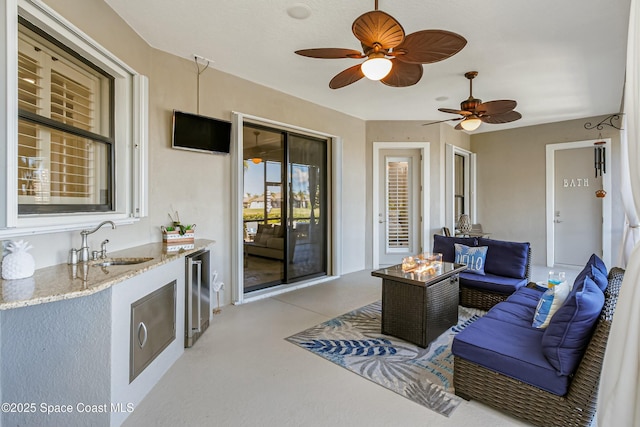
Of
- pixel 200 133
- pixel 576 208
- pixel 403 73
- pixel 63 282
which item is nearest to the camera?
pixel 63 282

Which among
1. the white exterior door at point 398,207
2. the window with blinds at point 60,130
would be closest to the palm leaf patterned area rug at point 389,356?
the window with blinds at point 60,130

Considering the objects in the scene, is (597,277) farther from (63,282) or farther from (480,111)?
(63,282)

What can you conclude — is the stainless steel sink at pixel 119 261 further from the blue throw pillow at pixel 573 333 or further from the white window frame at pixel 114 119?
the blue throw pillow at pixel 573 333

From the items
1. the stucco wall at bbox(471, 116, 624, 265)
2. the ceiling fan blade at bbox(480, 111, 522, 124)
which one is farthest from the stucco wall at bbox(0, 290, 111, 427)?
the stucco wall at bbox(471, 116, 624, 265)

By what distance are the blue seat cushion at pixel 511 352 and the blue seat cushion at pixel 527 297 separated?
61 cm

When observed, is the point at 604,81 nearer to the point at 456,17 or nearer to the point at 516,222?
the point at 456,17

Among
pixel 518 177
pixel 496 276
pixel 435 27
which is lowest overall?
pixel 496 276

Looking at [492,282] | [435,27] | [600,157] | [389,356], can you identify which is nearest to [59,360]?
[389,356]

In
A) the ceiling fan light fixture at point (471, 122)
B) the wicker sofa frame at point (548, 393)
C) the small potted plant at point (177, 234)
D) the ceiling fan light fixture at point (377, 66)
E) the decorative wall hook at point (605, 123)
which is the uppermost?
the decorative wall hook at point (605, 123)

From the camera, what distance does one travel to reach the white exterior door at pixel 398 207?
6328 mm

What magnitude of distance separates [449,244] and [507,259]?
73 centimetres

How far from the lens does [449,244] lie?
439cm

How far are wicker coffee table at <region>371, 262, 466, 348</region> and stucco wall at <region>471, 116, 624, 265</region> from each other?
444cm

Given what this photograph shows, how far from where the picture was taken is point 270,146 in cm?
475
